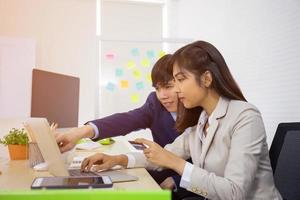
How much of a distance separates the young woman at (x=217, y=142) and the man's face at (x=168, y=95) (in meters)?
0.29

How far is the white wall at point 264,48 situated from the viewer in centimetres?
182

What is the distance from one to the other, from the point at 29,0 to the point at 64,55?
0.73 meters

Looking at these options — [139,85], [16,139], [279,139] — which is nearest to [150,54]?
[139,85]

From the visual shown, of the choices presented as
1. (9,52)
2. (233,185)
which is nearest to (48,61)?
(9,52)

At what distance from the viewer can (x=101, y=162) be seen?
3.81ft

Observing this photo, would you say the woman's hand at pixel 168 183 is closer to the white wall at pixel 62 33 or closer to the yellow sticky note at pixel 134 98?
the yellow sticky note at pixel 134 98

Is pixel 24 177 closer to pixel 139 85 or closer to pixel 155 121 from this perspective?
pixel 155 121

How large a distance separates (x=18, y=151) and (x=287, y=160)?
45.8 inches

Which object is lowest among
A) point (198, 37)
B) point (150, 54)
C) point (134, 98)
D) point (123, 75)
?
point (134, 98)

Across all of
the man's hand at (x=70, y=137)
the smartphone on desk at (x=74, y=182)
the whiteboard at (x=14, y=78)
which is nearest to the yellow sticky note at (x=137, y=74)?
the whiteboard at (x=14, y=78)

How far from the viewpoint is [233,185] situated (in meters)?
0.88

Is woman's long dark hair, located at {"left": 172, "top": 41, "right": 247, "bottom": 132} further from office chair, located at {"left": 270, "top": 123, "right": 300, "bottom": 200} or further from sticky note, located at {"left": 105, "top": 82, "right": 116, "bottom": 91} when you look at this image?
sticky note, located at {"left": 105, "top": 82, "right": 116, "bottom": 91}

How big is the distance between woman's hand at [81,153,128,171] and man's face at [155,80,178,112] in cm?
38

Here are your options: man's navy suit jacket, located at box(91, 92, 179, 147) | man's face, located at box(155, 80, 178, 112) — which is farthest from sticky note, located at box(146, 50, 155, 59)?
man's face, located at box(155, 80, 178, 112)
